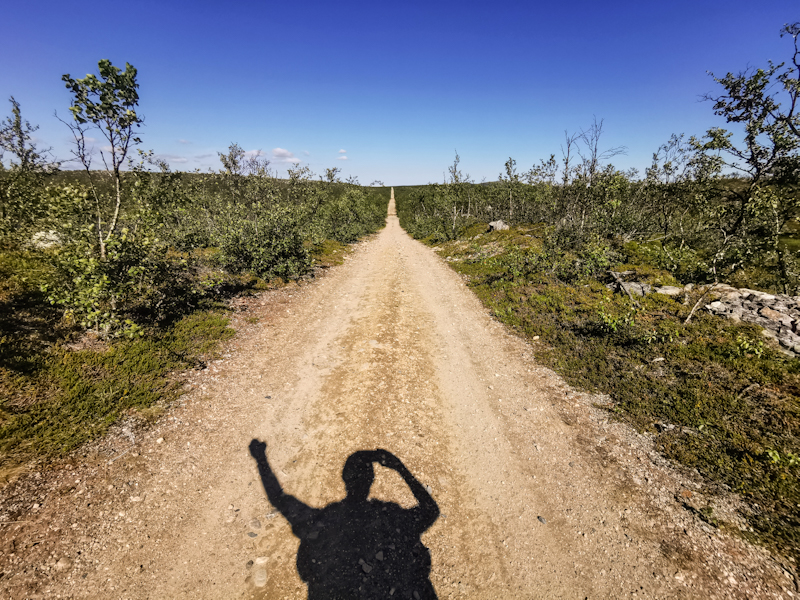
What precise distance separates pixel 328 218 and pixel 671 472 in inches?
1252

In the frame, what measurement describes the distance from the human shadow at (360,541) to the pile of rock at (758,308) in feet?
38.1

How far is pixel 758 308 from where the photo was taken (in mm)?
11352

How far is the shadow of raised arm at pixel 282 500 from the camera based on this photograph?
491 cm

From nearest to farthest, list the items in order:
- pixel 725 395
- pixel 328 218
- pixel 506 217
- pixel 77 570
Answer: pixel 77 570
pixel 725 395
pixel 328 218
pixel 506 217

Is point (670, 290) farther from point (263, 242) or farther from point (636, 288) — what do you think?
point (263, 242)

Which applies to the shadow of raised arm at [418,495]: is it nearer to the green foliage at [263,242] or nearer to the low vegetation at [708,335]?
the low vegetation at [708,335]

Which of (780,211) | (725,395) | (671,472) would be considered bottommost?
(671,472)

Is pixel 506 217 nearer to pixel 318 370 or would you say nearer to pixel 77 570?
pixel 318 370

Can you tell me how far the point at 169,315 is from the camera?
34.3 ft

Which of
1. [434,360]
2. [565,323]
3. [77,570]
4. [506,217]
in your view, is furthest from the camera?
[506,217]

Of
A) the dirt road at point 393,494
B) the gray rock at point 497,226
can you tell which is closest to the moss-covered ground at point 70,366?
the dirt road at point 393,494

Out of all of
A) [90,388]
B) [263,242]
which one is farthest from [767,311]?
[263,242]

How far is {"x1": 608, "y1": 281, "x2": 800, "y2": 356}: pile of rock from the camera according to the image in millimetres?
9812

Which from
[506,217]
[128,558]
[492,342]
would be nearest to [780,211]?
[492,342]
